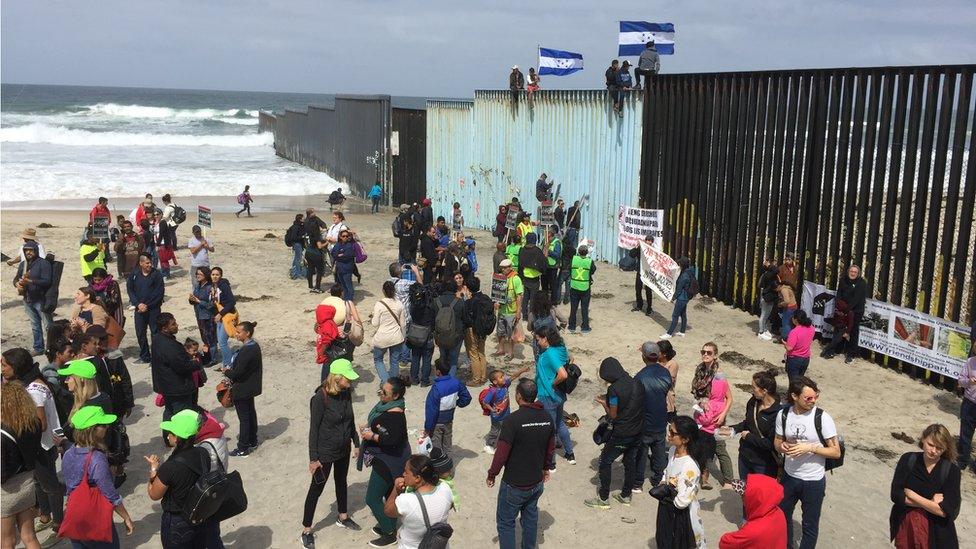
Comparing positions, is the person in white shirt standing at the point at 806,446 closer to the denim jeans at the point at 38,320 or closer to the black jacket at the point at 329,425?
the black jacket at the point at 329,425

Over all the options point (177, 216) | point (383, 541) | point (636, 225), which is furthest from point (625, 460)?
point (177, 216)

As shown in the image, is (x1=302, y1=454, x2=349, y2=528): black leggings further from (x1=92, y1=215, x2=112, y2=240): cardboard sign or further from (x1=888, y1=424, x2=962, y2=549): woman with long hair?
(x1=92, y1=215, x2=112, y2=240): cardboard sign

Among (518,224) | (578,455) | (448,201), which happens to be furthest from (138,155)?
(578,455)

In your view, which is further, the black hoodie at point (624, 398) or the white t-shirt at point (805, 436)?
the black hoodie at point (624, 398)

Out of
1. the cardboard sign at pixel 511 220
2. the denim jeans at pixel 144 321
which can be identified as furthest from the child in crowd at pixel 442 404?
the cardboard sign at pixel 511 220

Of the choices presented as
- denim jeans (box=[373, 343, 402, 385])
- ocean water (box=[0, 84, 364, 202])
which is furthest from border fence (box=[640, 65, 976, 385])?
ocean water (box=[0, 84, 364, 202])

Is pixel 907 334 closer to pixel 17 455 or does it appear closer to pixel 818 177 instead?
pixel 818 177

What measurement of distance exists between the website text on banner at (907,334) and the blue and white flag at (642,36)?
764 cm

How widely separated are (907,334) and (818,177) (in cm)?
314

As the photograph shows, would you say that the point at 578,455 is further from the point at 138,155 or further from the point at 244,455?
the point at 138,155

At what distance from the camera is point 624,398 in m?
7.23

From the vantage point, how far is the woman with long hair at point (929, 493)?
17.8 ft

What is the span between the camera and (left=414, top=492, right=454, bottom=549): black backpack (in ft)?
17.0

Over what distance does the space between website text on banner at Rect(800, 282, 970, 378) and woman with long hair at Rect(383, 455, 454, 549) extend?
29.9 ft
